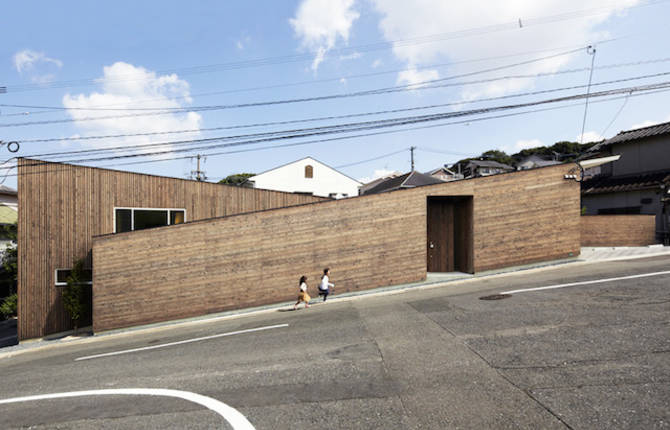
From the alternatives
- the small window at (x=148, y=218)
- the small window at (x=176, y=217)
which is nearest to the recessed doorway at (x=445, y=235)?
the small window at (x=176, y=217)

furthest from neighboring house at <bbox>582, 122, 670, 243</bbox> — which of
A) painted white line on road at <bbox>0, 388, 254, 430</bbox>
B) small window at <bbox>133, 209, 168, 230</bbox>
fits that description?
small window at <bbox>133, 209, 168, 230</bbox>

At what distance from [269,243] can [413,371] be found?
9.01 m

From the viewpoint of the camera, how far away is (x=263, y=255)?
1335 cm

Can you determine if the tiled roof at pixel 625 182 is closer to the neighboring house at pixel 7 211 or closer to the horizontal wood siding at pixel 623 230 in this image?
the horizontal wood siding at pixel 623 230

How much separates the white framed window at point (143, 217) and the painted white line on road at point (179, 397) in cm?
1077

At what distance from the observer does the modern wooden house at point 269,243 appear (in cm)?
1335

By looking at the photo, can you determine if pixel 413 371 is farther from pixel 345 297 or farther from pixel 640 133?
pixel 640 133

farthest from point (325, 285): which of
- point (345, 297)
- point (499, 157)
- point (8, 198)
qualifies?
point (499, 157)

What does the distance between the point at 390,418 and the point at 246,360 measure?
366 cm

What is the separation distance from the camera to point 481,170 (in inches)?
2314

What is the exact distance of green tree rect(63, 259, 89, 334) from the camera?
47.3 feet

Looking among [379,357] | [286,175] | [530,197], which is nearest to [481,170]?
[286,175]

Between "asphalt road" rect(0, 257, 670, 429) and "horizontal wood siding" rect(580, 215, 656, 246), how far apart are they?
887 cm

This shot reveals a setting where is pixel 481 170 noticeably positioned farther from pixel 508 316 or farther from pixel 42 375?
pixel 42 375
